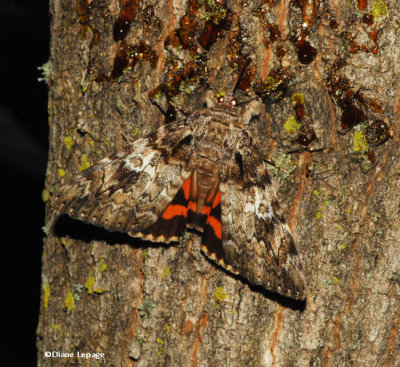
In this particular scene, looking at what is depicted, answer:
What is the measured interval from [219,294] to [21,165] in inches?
112

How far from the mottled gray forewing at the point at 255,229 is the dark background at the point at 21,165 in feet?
7.92

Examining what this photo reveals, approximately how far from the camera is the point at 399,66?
102 inches

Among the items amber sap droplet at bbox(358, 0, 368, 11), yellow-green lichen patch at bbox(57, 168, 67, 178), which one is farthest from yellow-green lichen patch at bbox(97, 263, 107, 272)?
amber sap droplet at bbox(358, 0, 368, 11)

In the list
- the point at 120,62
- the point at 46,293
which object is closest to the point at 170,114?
the point at 120,62

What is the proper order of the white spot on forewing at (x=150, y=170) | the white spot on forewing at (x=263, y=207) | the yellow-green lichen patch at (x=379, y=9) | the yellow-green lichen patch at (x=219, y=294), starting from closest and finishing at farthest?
the yellow-green lichen patch at (x=379, y=9) < the yellow-green lichen patch at (x=219, y=294) < the white spot on forewing at (x=263, y=207) < the white spot on forewing at (x=150, y=170)

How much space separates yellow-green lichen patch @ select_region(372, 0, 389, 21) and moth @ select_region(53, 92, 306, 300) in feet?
3.06

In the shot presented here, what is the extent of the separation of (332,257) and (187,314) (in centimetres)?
98

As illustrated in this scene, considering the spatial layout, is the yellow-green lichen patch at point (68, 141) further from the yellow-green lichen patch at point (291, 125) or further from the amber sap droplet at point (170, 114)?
the yellow-green lichen patch at point (291, 125)

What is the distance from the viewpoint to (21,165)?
454 cm

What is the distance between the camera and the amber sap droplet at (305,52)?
2613mm

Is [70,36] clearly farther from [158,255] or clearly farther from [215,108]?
[158,255]

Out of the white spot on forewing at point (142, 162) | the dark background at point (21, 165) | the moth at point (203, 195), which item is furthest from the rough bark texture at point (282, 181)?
the dark background at point (21, 165)

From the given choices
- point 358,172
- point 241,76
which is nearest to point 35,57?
point 241,76

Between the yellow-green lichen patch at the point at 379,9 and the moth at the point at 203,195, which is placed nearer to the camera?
the yellow-green lichen patch at the point at 379,9
